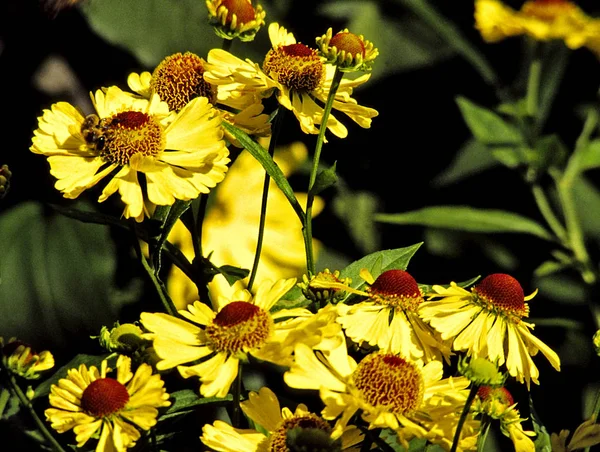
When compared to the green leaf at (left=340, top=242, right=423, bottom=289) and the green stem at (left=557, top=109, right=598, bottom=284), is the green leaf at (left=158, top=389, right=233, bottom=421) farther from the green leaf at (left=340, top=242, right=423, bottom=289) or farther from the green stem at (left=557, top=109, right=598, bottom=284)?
the green stem at (left=557, top=109, right=598, bottom=284)

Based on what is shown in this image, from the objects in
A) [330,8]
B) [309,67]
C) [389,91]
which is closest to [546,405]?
[389,91]

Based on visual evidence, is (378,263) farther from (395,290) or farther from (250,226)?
(250,226)

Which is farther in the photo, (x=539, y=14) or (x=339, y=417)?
(x=539, y=14)

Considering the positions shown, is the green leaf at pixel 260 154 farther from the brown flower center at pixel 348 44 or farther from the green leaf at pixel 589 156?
the green leaf at pixel 589 156

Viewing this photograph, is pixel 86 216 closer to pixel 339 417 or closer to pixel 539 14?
pixel 339 417

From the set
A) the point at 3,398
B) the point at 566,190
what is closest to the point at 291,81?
the point at 3,398

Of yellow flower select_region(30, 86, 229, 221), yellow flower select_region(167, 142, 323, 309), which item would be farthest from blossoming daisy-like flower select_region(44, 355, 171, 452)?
yellow flower select_region(167, 142, 323, 309)
